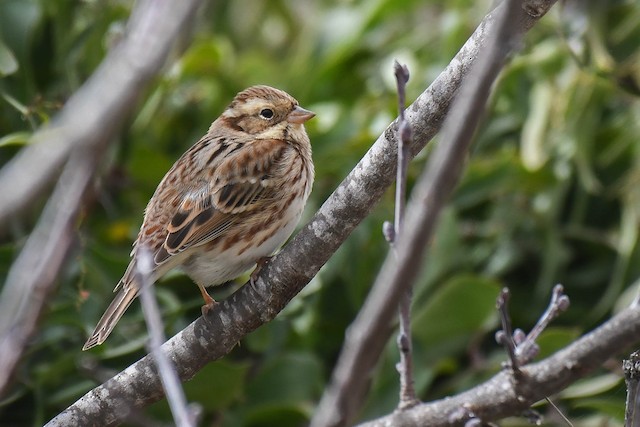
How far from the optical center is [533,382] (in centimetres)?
215

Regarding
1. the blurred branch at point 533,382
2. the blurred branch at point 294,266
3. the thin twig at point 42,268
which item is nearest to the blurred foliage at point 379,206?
the blurred branch at point 294,266

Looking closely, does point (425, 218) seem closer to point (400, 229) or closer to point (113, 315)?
point (400, 229)

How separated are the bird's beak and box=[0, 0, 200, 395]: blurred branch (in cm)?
264

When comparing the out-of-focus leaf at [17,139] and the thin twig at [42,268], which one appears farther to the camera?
the out-of-focus leaf at [17,139]

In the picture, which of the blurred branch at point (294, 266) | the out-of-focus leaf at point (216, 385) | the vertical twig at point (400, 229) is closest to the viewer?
the vertical twig at point (400, 229)

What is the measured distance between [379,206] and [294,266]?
183 cm

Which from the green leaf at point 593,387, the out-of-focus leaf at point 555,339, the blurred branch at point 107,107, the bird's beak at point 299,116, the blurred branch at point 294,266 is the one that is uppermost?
the blurred branch at point 107,107

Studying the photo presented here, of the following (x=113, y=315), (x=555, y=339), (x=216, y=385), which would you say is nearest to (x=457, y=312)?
(x=555, y=339)

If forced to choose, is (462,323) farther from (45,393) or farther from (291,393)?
(45,393)

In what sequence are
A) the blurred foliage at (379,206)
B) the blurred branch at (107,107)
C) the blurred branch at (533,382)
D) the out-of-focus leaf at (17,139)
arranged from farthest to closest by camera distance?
the blurred foliage at (379,206)
the out-of-focus leaf at (17,139)
the blurred branch at (533,382)
the blurred branch at (107,107)

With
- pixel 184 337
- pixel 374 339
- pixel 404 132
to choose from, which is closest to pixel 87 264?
pixel 184 337

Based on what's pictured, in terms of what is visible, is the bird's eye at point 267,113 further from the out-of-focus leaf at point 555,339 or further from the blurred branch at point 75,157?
the blurred branch at point 75,157

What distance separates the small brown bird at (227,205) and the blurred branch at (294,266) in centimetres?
45

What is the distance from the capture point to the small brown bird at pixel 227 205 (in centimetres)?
374
